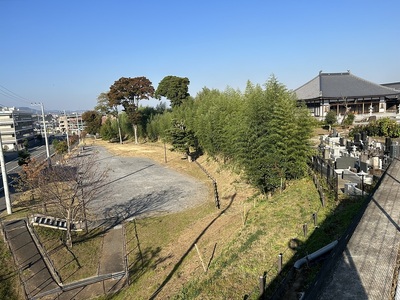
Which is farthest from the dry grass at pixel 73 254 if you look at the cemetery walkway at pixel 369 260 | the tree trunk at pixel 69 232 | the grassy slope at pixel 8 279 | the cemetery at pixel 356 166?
the cemetery at pixel 356 166

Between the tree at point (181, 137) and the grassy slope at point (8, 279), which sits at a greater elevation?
the tree at point (181, 137)

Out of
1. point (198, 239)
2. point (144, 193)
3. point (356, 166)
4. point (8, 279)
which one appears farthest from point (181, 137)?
point (8, 279)

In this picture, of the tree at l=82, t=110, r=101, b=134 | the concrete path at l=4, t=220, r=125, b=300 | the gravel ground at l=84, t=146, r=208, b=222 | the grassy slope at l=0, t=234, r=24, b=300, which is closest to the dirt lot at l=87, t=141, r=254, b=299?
the gravel ground at l=84, t=146, r=208, b=222

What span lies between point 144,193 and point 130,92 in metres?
25.6

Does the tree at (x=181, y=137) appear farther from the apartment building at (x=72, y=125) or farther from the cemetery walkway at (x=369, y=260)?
the apartment building at (x=72, y=125)

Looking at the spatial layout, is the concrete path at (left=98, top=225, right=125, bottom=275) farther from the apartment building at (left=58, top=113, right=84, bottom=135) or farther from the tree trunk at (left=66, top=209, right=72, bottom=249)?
the apartment building at (left=58, top=113, right=84, bottom=135)

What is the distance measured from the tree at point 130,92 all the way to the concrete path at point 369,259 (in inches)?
1414

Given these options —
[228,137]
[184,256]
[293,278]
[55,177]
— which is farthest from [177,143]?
[293,278]

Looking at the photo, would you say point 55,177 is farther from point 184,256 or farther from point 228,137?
point 228,137

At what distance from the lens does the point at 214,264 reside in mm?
7371

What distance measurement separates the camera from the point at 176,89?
131ft

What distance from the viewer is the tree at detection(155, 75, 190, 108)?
39.9 m

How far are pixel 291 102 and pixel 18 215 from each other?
1242 cm

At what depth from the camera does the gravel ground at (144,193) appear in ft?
43.2
